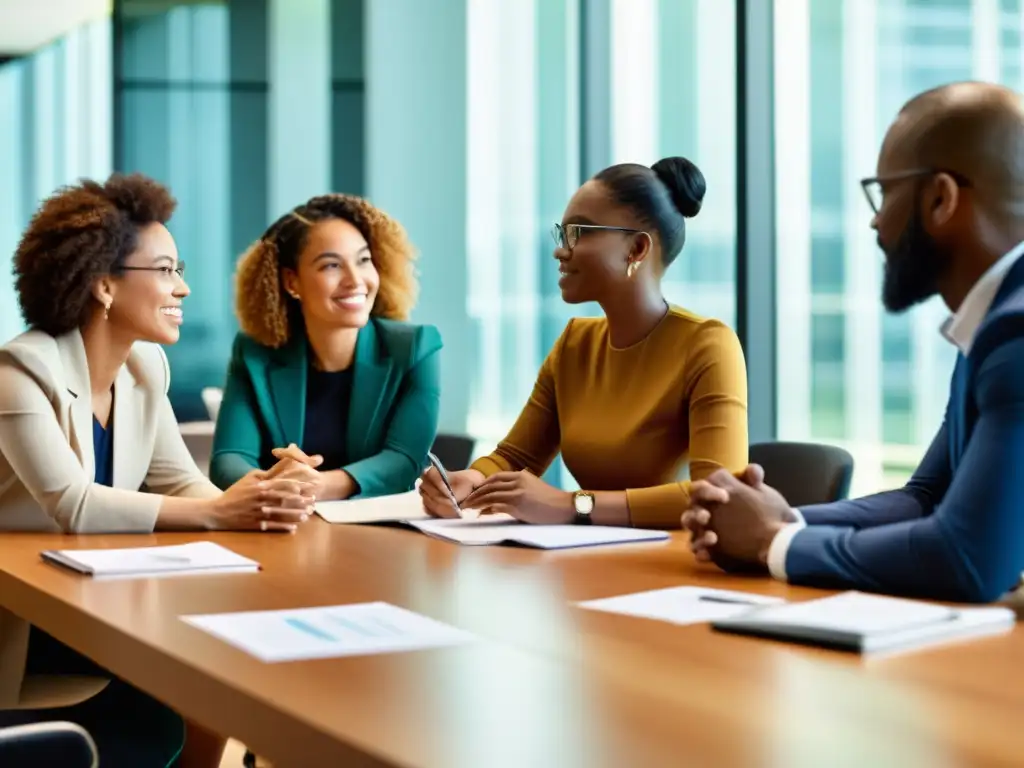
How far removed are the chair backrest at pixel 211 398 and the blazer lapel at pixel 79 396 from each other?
3.28 metres

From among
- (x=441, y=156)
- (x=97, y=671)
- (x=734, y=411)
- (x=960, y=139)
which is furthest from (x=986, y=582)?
(x=441, y=156)

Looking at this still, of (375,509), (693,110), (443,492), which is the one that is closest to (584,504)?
(443,492)

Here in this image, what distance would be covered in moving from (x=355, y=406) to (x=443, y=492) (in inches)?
26.8

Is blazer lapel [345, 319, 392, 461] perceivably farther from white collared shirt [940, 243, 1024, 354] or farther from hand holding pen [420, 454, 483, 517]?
white collared shirt [940, 243, 1024, 354]

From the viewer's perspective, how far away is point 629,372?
2.80 metres

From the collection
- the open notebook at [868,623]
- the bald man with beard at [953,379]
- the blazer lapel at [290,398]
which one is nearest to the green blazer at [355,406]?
the blazer lapel at [290,398]

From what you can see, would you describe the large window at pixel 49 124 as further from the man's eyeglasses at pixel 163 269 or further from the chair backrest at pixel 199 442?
the man's eyeglasses at pixel 163 269

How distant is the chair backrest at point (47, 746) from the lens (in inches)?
54.5

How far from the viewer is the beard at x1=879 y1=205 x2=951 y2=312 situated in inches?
71.6

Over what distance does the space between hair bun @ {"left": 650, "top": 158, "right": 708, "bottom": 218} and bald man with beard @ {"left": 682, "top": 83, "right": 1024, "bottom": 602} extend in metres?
1.04

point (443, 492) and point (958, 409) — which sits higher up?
point (958, 409)

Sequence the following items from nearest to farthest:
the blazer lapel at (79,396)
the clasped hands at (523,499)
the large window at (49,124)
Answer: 1. the clasped hands at (523,499)
2. the blazer lapel at (79,396)
3. the large window at (49,124)

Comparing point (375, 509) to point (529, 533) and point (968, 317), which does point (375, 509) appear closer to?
point (529, 533)

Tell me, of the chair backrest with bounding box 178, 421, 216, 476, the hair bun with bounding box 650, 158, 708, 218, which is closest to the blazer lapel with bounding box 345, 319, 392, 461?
the hair bun with bounding box 650, 158, 708, 218
